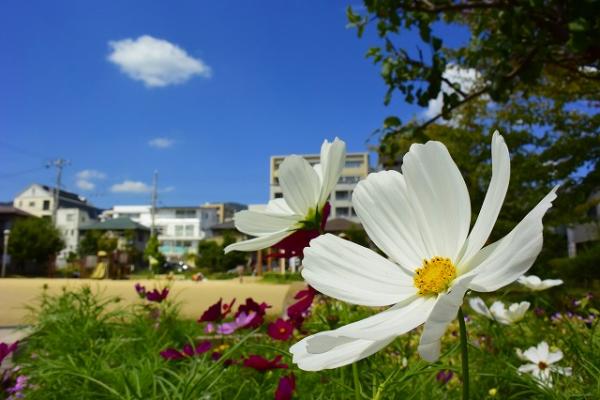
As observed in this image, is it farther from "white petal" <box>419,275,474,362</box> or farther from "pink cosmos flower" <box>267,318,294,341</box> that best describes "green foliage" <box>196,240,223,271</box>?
"white petal" <box>419,275,474,362</box>

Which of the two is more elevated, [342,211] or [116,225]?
[342,211]

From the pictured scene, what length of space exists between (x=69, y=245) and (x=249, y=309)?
64.9 m

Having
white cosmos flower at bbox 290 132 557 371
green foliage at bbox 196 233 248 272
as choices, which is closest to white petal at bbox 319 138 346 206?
white cosmos flower at bbox 290 132 557 371

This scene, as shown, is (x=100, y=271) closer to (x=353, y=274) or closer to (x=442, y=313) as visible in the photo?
(x=353, y=274)

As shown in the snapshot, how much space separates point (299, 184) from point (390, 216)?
18 cm

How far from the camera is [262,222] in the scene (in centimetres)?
64

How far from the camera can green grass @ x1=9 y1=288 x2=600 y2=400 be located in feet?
2.81

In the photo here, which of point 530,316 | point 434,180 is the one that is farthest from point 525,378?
point 530,316

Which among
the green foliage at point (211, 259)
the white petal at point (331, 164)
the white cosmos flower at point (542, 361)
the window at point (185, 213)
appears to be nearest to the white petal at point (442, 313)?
the white petal at point (331, 164)

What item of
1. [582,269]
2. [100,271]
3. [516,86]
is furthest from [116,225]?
[516,86]

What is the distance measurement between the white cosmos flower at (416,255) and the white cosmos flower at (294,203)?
0.45ft

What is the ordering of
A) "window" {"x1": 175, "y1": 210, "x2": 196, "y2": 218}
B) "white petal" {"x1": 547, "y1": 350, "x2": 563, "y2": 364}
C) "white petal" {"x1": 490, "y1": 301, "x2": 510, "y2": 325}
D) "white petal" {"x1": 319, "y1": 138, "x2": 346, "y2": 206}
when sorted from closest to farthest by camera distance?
"white petal" {"x1": 319, "y1": 138, "x2": 346, "y2": 206}
"white petal" {"x1": 547, "y1": 350, "x2": 563, "y2": 364}
"white petal" {"x1": 490, "y1": 301, "x2": 510, "y2": 325}
"window" {"x1": 175, "y1": 210, "x2": 196, "y2": 218}

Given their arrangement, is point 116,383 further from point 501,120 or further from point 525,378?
point 501,120

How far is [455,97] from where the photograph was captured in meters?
2.20
